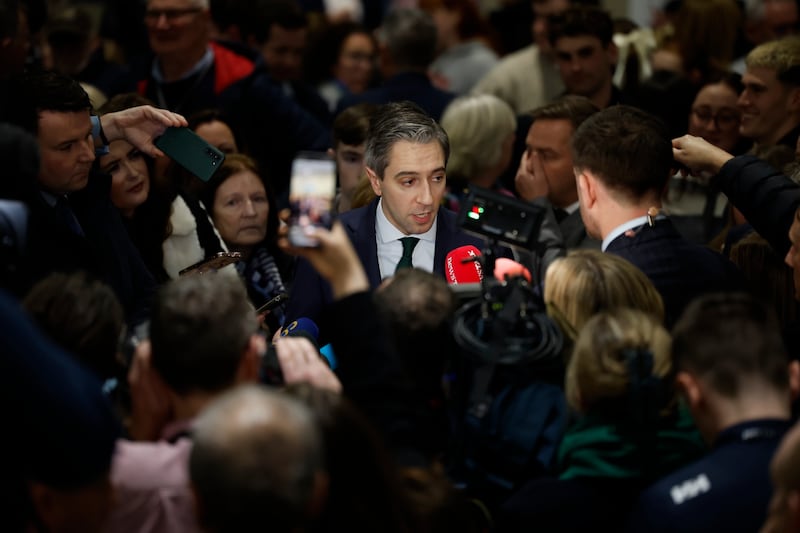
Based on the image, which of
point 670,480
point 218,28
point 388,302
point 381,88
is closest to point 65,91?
point 388,302

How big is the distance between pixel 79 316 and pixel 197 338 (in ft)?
1.23

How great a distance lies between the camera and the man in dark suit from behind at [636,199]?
3.33 m

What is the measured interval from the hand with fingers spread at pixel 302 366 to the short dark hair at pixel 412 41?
3748 millimetres

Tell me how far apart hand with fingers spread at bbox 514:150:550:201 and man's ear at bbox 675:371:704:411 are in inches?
85.2

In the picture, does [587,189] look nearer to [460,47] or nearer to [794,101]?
[794,101]

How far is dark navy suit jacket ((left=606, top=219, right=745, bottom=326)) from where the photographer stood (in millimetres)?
3270

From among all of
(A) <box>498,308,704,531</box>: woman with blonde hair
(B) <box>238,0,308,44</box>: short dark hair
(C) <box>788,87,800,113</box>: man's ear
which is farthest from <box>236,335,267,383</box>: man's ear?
(B) <box>238,0,308,44</box>: short dark hair

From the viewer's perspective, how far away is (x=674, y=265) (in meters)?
3.32

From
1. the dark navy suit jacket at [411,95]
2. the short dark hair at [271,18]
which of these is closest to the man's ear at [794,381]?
the dark navy suit jacket at [411,95]

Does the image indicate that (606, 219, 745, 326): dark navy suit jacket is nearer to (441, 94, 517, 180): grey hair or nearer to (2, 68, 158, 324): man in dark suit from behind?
(2, 68, 158, 324): man in dark suit from behind

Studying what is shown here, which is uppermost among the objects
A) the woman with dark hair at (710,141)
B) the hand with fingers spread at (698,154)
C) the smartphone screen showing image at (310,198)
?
the smartphone screen showing image at (310,198)

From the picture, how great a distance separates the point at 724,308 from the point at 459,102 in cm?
304

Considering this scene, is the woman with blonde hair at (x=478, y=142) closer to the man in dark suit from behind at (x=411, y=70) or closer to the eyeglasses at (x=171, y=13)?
the man in dark suit from behind at (x=411, y=70)

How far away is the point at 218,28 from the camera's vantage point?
23.3 ft
